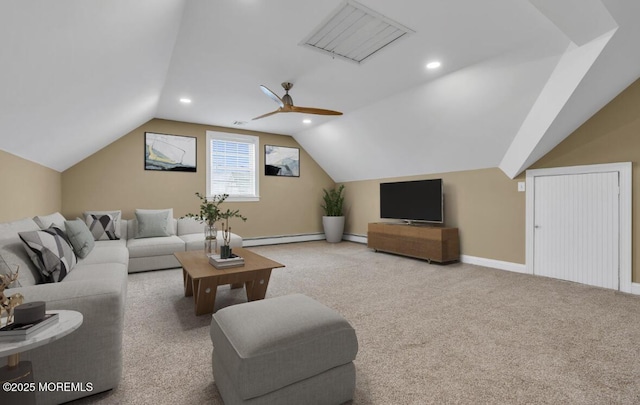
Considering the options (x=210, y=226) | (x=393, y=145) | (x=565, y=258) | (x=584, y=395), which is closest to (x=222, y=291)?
(x=210, y=226)

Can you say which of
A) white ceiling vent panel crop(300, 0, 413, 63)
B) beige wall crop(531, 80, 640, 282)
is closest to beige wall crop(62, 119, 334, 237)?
white ceiling vent panel crop(300, 0, 413, 63)

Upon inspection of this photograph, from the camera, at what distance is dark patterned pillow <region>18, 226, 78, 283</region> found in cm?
212

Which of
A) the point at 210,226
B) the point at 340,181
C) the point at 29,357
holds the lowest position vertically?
the point at 29,357

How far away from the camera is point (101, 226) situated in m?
4.64

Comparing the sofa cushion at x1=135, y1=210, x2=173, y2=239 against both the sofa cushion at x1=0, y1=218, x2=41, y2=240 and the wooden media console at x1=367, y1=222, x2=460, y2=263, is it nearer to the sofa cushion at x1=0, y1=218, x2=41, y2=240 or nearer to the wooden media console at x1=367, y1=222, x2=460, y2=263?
the sofa cushion at x1=0, y1=218, x2=41, y2=240

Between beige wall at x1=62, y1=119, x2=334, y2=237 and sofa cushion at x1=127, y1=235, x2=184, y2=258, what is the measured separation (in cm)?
125

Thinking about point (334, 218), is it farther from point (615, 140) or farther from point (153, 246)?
point (615, 140)

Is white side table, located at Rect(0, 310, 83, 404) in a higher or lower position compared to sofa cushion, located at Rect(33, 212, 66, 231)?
lower

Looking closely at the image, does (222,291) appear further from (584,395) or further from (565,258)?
(565,258)

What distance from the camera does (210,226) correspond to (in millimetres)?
3504

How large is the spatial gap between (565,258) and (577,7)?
9.94 feet

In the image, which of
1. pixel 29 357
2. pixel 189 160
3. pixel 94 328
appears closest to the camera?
pixel 29 357

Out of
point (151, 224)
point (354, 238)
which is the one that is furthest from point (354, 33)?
point (354, 238)

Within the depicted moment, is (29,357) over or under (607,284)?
over
